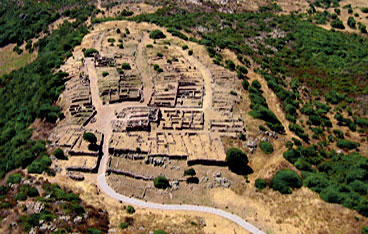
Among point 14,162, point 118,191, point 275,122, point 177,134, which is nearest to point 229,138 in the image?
point 177,134

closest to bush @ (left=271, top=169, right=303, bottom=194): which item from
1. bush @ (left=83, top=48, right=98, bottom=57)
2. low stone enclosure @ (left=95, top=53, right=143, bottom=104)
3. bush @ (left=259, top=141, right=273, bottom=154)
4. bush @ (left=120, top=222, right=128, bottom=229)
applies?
bush @ (left=259, top=141, right=273, bottom=154)

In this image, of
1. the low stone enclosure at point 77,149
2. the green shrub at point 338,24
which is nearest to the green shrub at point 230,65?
the low stone enclosure at point 77,149

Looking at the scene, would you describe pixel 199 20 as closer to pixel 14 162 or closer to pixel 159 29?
pixel 159 29

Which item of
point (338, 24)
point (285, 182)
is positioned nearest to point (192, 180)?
point (285, 182)

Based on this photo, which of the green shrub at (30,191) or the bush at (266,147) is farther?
the bush at (266,147)

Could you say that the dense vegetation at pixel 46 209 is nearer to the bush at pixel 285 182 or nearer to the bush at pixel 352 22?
the bush at pixel 285 182

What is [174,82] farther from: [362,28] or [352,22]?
[352,22]
